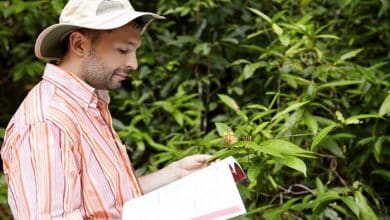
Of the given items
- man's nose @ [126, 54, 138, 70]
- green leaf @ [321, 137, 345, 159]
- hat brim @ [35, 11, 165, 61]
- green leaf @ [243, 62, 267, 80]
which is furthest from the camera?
green leaf @ [243, 62, 267, 80]

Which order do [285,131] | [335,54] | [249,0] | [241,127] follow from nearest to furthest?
[241,127]
[285,131]
[335,54]
[249,0]

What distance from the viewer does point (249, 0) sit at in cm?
318

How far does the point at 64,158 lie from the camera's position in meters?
1.23

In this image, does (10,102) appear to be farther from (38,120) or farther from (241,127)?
(38,120)

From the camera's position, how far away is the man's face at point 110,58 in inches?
55.9

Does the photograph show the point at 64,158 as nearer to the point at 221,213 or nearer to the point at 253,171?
the point at 221,213

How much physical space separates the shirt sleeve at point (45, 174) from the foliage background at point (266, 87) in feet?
2.46

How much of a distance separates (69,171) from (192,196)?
0.27m

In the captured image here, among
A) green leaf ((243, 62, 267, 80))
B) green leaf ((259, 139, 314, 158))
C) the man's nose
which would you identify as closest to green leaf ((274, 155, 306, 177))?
green leaf ((259, 139, 314, 158))

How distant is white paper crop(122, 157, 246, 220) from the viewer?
123cm

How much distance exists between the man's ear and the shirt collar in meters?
0.06

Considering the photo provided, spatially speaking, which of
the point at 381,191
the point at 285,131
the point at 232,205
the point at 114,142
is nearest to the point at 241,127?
the point at 285,131

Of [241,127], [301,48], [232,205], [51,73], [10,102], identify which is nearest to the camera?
[232,205]

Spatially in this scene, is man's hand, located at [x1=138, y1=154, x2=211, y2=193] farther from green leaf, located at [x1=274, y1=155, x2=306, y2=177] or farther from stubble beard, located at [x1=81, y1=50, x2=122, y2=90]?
stubble beard, located at [x1=81, y1=50, x2=122, y2=90]
